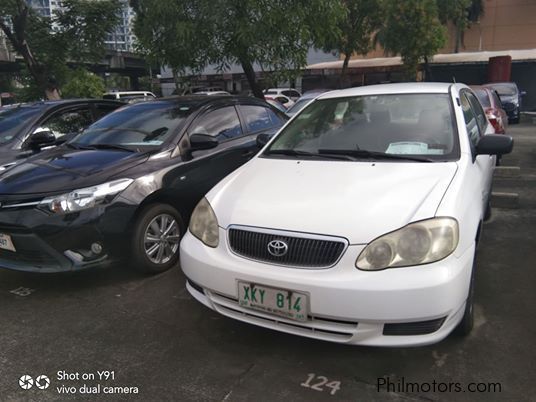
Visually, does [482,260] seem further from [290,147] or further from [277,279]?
[277,279]

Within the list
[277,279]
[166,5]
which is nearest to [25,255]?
[277,279]

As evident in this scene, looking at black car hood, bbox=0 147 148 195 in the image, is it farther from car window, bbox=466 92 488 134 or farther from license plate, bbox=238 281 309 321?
car window, bbox=466 92 488 134

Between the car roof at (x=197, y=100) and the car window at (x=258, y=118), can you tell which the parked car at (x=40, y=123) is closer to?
the car roof at (x=197, y=100)

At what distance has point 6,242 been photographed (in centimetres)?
355

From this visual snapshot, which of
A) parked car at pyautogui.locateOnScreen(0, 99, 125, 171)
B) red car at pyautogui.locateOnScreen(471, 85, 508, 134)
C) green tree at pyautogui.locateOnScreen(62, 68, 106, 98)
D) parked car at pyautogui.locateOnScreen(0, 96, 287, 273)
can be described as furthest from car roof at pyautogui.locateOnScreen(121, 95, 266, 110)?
green tree at pyautogui.locateOnScreen(62, 68, 106, 98)

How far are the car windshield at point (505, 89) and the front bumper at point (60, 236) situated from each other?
17.6 metres

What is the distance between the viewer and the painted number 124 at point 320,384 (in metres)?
2.42

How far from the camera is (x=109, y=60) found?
139 ft

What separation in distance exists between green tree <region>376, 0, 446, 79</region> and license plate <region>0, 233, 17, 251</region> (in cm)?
2230

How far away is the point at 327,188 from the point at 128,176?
70.5 inches

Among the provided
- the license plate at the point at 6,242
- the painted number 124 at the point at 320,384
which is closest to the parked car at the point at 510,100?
the painted number 124 at the point at 320,384

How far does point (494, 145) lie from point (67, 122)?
17.8 feet

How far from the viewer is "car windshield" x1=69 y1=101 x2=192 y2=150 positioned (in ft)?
14.1

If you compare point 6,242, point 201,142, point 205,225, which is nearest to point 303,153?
point 205,225
